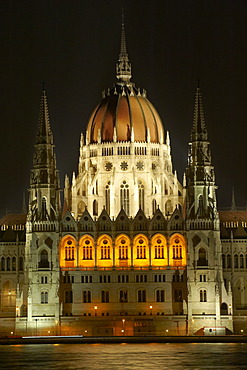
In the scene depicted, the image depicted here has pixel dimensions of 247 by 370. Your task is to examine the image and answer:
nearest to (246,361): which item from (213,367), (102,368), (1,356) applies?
(213,367)

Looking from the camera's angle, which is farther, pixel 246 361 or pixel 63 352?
pixel 63 352

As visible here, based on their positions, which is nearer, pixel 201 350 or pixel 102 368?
pixel 102 368

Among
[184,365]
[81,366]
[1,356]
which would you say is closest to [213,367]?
[184,365]

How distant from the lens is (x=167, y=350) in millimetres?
199125

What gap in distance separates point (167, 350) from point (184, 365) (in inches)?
741

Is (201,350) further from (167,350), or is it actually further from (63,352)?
(63,352)

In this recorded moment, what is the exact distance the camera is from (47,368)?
587 ft

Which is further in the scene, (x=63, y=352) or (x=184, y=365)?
(x=63, y=352)

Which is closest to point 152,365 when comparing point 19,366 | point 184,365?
point 184,365

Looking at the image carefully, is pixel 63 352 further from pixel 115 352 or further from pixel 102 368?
pixel 102 368

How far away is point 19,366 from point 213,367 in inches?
933

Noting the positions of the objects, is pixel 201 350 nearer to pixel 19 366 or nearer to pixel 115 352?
pixel 115 352

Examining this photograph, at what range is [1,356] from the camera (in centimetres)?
19362

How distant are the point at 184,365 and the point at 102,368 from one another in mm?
10125
